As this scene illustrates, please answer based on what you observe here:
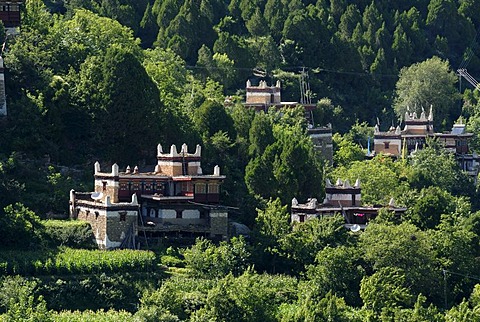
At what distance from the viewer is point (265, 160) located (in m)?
91.9

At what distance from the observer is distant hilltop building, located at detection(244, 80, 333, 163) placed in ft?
359

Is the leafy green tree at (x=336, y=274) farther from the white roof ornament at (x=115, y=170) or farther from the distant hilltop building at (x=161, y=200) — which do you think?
the white roof ornament at (x=115, y=170)

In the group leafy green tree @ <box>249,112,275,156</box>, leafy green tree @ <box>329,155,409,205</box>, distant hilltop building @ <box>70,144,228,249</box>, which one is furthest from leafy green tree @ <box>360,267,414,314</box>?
leafy green tree @ <box>249,112,275,156</box>

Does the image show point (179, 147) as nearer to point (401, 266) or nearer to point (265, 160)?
point (265, 160)

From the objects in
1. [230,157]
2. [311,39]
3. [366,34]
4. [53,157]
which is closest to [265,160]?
[230,157]

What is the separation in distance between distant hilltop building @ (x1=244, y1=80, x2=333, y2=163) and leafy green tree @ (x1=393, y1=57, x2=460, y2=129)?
13.9m

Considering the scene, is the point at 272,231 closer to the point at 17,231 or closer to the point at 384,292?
the point at 384,292

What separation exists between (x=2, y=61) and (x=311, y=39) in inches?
1534

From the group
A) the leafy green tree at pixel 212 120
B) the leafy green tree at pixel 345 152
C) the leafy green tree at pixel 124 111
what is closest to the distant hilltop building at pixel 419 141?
the leafy green tree at pixel 345 152

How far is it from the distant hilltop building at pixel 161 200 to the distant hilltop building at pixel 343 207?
4.23 meters

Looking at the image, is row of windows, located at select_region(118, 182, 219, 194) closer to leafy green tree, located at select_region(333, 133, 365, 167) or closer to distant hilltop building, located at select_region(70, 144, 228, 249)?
distant hilltop building, located at select_region(70, 144, 228, 249)

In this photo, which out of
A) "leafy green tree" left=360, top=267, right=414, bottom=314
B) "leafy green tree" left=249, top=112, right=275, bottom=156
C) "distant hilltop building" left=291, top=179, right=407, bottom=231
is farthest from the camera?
"leafy green tree" left=249, top=112, right=275, bottom=156

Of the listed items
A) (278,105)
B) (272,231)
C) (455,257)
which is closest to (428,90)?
(278,105)

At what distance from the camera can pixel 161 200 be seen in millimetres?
86375
